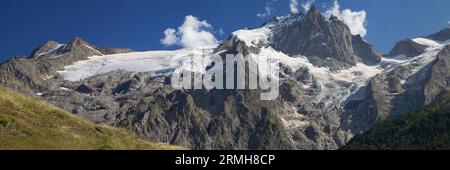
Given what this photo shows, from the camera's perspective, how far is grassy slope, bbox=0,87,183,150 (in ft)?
165

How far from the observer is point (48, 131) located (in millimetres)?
52969

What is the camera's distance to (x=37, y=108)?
57.5 meters

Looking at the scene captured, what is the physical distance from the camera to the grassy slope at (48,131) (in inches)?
1978
